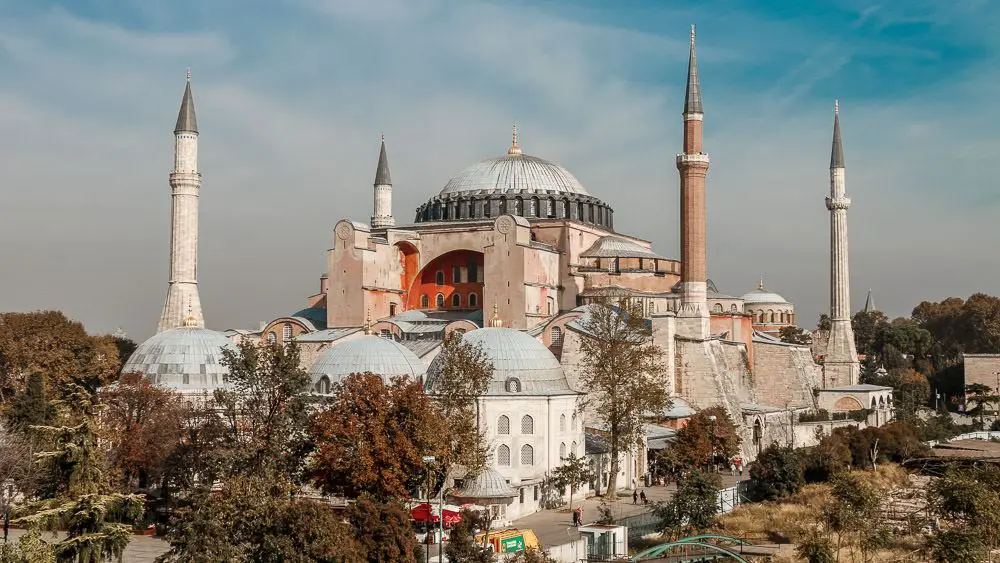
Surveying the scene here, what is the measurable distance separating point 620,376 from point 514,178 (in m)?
15.3

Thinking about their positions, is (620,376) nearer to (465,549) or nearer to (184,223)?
(465,549)

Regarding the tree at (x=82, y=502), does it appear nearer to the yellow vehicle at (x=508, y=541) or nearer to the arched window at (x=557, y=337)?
the yellow vehicle at (x=508, y=541)

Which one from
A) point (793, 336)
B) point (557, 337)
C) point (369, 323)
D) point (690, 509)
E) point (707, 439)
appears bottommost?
point (690, 509)

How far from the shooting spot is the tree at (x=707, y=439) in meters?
31.4

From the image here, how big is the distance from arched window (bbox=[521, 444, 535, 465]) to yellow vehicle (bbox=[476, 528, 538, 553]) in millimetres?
6324

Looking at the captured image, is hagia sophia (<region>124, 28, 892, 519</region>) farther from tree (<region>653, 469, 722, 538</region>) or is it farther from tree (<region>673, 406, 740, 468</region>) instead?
tree (<region>653, 469, 722, 538</region>)

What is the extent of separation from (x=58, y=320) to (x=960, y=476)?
2929cm

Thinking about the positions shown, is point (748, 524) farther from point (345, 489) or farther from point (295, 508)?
point (295, 508)

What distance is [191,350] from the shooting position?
1232 inches

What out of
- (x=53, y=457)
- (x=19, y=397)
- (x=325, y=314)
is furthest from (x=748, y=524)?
(x=325, y=314)

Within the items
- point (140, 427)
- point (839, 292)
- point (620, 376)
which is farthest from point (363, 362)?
point (839, 292)

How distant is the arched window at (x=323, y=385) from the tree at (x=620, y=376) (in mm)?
6319

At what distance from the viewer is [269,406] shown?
23.7 meters

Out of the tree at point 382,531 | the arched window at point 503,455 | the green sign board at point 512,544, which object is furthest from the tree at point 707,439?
the tree at point 382,531
